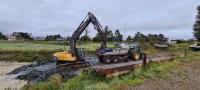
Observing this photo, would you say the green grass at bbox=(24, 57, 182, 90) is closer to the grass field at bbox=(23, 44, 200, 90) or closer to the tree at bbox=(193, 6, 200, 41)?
the grass field at bbox=(23, 44, 200, 90)

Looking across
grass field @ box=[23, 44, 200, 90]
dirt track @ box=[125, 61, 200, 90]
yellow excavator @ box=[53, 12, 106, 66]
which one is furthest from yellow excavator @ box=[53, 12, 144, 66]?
dirt track @ box=[125, 61, 200, 90]

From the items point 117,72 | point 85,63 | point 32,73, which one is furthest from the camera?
point 85,63

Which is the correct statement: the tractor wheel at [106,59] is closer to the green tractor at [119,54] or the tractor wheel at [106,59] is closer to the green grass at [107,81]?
the green tractor at [119,54]

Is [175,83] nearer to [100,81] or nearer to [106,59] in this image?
[100,81]

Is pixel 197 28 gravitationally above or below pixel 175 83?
above

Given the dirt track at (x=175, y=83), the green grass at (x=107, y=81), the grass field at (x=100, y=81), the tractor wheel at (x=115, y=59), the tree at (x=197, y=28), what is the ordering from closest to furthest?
the grass field at (x=100, y=81) → the green grass at (x=107, y=81) → the dirt track at (x=175, y=83) → the tractor wheel at (x=115, y=59) → the tree at (x=197, y=28)

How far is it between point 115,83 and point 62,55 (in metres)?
17.8

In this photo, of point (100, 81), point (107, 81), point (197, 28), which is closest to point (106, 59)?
point (100, 81)

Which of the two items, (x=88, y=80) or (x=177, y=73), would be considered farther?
(x=177, y=73)

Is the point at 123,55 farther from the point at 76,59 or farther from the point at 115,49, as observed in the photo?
the point at 76,59

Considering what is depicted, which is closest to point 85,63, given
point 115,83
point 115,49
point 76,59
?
point 76,59

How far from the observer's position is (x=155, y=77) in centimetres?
2277

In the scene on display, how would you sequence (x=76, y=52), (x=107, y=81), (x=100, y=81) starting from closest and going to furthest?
(x=107, y=81) → (x=100, y=81) → (x=76, y=52)

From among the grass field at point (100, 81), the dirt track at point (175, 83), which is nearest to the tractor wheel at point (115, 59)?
the grass field at point (100, 81)
